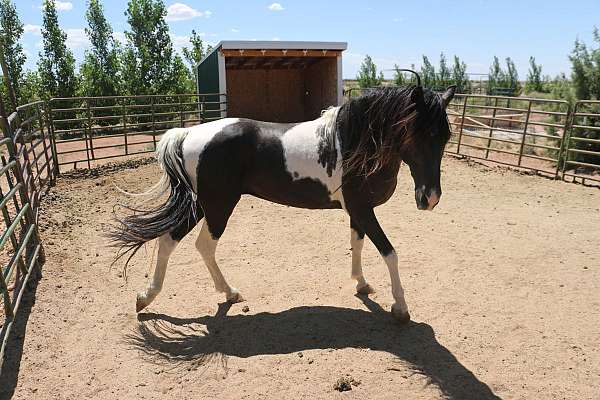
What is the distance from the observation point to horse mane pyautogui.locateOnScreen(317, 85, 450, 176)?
285 cm

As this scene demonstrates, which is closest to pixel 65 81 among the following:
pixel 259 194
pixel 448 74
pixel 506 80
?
pixel 259 194

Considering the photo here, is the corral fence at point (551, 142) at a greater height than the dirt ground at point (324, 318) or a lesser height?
greater

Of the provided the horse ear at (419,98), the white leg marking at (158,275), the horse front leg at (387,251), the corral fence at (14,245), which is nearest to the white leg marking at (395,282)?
the horse front leg at (387,251)

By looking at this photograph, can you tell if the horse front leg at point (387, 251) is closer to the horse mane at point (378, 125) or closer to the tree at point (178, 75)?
the horse mane at point (378, 125)

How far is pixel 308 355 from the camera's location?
2906mm

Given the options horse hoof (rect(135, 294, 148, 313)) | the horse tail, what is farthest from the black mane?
horse hoof (rect(135, 294, 148, 313))

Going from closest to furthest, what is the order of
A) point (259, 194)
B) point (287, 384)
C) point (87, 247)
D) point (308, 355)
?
1. point (287, 384)
2. point (308, 355)
3. point (259, 194)
4. point (87, 247)

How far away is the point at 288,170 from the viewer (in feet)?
11.0

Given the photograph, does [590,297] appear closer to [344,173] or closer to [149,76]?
[344,173]

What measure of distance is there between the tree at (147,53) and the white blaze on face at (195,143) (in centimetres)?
1600

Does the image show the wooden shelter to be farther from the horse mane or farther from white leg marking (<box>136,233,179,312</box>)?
the horse mane

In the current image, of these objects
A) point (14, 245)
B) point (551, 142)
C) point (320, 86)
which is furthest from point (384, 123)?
point (320, 86)

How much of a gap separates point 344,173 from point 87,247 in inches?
127

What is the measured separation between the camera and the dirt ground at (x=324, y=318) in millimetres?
2646
